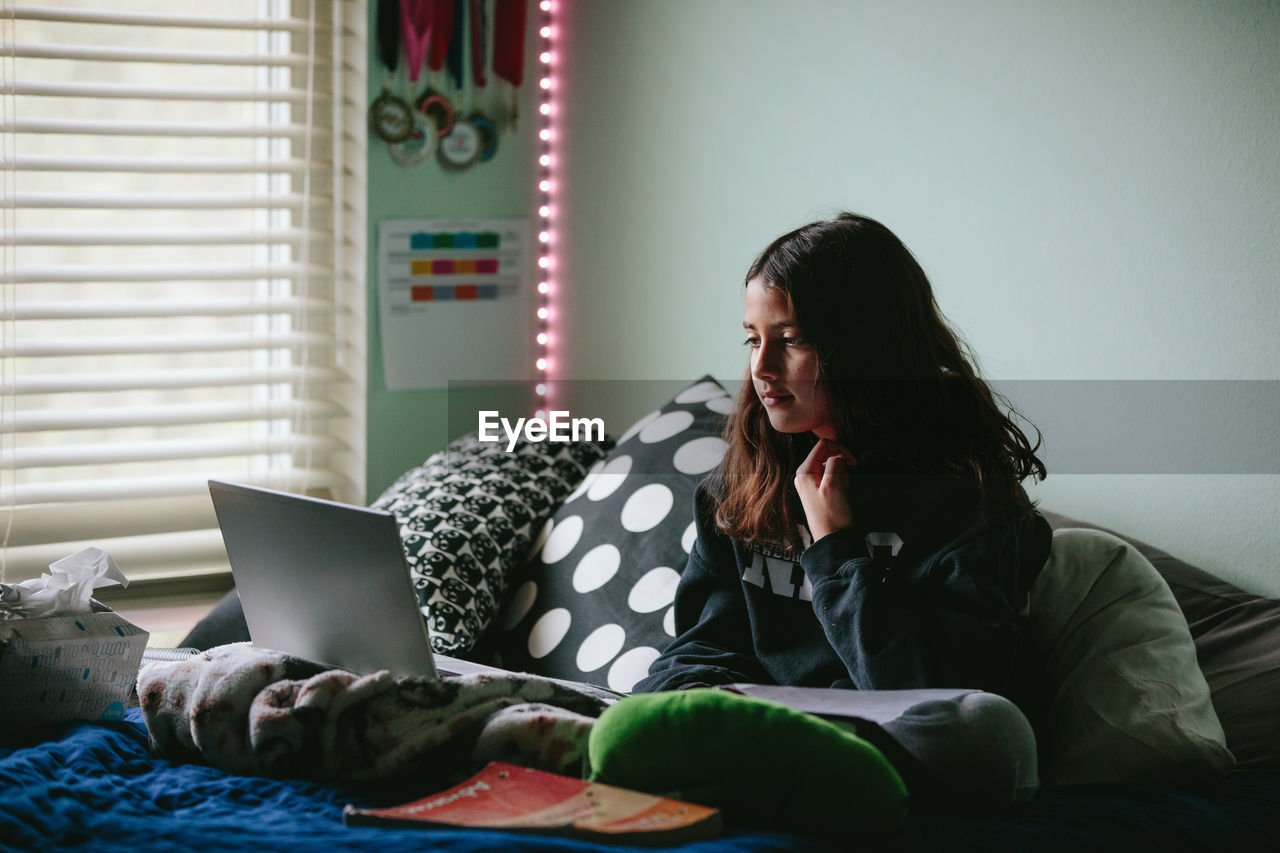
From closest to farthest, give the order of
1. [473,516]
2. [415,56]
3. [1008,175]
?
1. [1008,175]
2. [473,516]
3. [415,56]

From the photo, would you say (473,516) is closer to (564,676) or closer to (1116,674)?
(564,676)

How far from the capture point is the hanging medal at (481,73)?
264 centimetres

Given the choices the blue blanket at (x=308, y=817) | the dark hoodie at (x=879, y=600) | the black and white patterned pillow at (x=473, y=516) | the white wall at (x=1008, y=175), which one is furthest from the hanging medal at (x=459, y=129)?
the blue blanket at (x=308, y=817)

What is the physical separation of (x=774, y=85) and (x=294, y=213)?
1050 millimetres

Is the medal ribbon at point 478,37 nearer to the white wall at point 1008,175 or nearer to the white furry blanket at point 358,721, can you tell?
the white wall at point 1008,175

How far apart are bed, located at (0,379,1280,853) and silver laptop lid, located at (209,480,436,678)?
0.50 feet

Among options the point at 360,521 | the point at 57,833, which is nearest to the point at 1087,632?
the point at 360,521

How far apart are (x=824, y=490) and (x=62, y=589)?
90cm

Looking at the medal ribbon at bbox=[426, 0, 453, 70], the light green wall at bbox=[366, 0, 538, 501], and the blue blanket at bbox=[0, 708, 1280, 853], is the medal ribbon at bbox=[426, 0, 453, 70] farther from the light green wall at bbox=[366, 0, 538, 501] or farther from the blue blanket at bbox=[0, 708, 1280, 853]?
the blue blanket at bbox=[0, 708, 1280, 853]

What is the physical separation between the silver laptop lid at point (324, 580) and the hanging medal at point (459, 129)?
4.71 ft

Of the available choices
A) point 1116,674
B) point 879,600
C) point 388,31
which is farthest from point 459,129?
point 1116,674

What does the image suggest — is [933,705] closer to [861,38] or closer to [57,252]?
[861,38]

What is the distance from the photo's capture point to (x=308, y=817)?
1.08 m

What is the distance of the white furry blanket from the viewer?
1.15 metres
